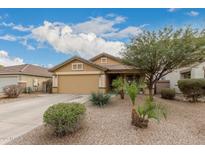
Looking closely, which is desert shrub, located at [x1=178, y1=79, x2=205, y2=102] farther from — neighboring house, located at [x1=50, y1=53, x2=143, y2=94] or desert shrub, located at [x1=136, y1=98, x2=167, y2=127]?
desert shrub, located at [x1=136, y1=98, x2=167, y2=127]

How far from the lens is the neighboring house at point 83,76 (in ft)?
64.7

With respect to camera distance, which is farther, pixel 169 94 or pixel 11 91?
pixel 11 91

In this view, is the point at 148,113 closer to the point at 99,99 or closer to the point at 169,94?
the point at 99,99

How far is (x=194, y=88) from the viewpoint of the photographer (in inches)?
532

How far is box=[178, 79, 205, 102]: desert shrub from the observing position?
13328 mm

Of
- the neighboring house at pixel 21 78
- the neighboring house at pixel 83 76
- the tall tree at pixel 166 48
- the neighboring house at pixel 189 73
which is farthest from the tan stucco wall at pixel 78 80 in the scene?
the tall tree at pixel 166 48

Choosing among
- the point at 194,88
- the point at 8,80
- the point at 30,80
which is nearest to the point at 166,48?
the point at 194,88

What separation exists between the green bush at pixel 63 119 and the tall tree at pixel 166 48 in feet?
20.0

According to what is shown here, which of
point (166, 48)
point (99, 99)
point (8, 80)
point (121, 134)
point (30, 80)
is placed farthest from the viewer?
point (30, 80)

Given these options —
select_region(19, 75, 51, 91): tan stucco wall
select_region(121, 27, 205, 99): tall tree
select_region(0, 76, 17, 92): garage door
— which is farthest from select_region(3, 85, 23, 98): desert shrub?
select_region(121, 27, 205, 99): tall tree

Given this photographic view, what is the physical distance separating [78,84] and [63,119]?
14.9 metres

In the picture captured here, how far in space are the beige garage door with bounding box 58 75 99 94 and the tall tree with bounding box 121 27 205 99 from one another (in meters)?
9.11
